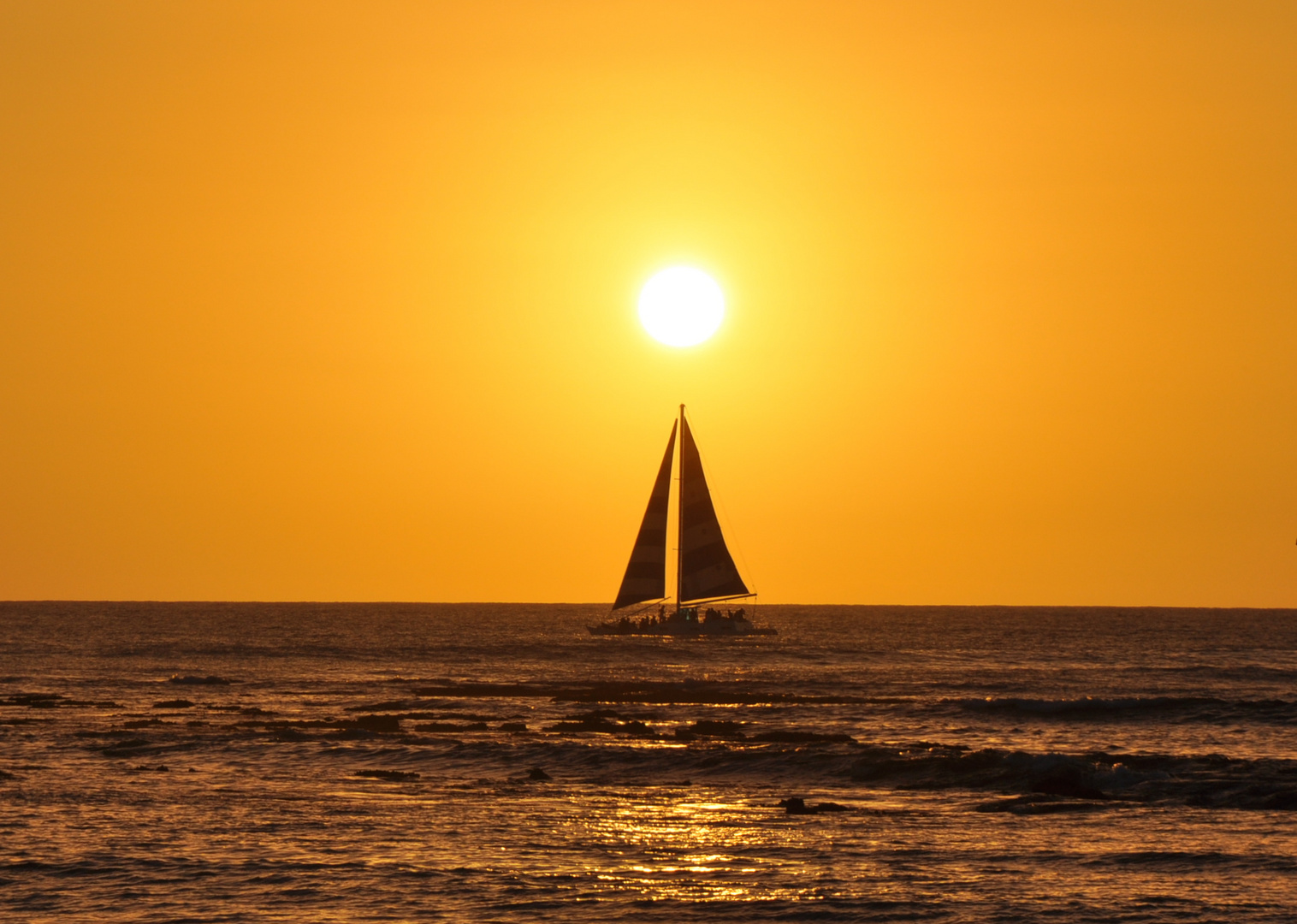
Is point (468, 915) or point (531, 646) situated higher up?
point (531, 646)

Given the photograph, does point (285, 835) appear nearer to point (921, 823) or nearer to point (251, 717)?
point (921, 823)

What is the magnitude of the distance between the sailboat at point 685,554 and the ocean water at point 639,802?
39649mm

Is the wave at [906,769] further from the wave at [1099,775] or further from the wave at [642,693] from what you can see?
the wave at [642,693]

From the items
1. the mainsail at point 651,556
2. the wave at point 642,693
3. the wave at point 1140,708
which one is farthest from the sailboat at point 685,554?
the wave at point 1140,708

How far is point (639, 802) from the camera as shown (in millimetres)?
36625

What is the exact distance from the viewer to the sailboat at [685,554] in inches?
4700

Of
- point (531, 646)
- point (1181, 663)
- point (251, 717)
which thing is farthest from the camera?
point (531, 646)

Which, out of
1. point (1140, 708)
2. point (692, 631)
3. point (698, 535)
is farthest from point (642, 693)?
point (692, 631)

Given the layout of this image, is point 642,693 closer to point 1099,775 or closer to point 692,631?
point 1099,775

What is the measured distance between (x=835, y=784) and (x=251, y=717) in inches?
1017

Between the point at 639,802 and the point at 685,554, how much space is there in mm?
84188

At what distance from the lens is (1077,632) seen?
190m

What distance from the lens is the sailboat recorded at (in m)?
119

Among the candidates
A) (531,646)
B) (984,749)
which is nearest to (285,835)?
(984,749)
